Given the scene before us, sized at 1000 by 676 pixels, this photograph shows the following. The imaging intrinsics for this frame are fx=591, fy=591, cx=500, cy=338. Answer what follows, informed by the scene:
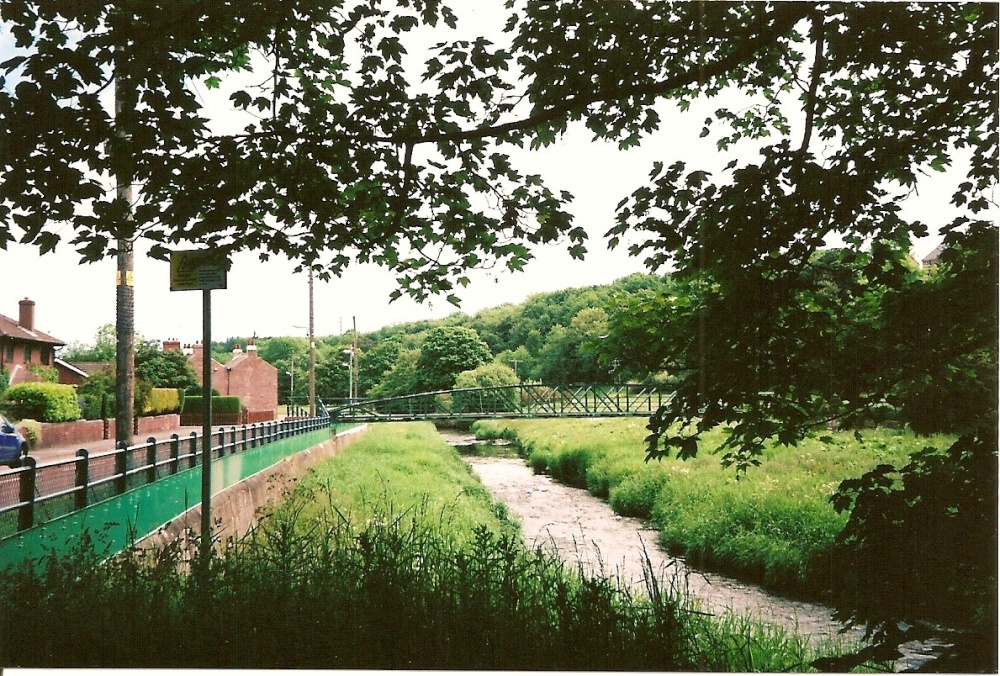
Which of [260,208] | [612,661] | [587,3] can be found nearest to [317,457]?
[260,208]

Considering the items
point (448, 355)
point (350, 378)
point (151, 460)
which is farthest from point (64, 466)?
point (448, 355)

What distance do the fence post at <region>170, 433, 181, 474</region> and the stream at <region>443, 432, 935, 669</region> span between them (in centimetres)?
128

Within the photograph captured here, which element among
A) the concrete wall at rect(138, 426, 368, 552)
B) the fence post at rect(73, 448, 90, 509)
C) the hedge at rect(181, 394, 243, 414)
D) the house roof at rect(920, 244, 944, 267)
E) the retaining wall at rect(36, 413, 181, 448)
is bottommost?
the concrete wall at rect(138, 426, 368, 552)

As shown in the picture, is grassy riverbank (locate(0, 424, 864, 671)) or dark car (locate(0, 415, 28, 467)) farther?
dark car (locate(0, 415, 28, 467))

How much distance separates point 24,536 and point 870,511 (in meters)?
3.05

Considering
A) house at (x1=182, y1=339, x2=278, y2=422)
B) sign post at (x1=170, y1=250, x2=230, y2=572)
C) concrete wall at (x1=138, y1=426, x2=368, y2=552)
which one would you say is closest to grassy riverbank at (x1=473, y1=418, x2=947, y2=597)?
concrete wall at (x1=138, y1=426, x2=368, y2=552)

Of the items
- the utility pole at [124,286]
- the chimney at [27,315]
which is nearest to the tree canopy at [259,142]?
the utility pole at [124,286]

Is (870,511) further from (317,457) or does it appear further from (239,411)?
(239,411)

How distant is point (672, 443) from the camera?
76.1 inches

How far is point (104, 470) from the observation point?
2508 mm

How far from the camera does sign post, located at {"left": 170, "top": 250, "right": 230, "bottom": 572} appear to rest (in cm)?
216

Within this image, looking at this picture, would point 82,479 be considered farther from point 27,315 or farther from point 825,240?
point 825,240

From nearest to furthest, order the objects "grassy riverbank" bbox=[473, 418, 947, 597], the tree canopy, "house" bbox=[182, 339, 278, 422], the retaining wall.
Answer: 1. the tree canopy
2. the retaining wall
3. "house" bbox=[182, 339, 278, 422]
4. "grassy riverbank" bbox=[473, 418, 947, 597]

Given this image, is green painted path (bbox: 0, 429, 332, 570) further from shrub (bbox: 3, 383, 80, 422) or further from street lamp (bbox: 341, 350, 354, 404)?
shrub (bbox: 3, 383, 80, 422)
